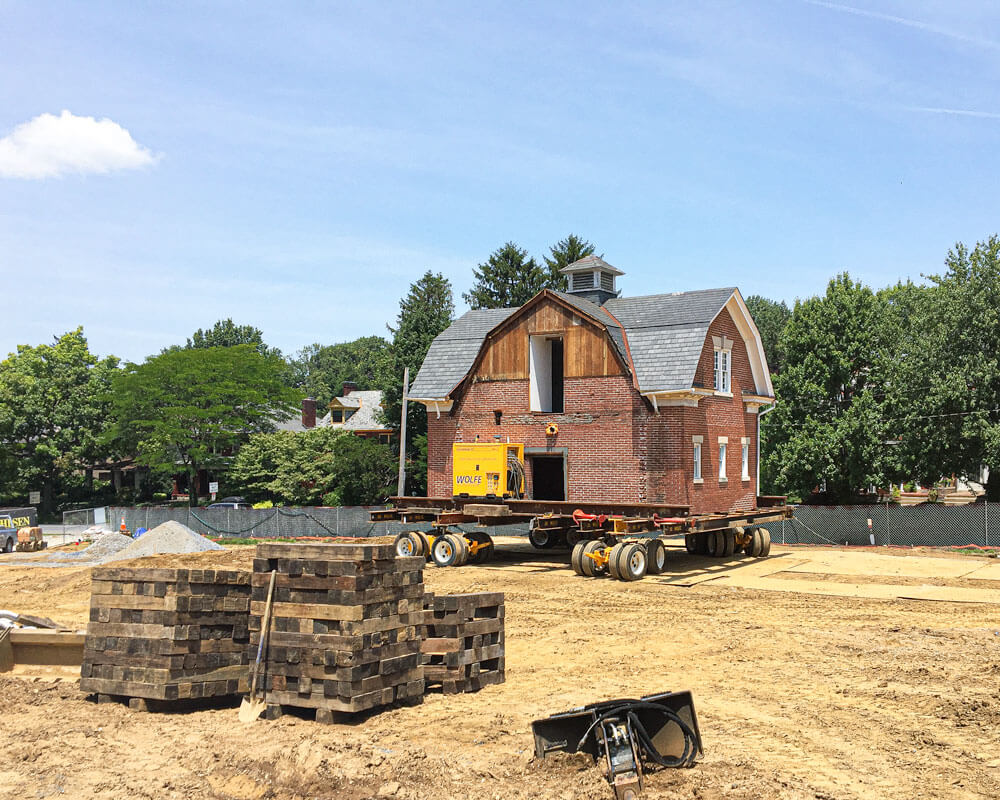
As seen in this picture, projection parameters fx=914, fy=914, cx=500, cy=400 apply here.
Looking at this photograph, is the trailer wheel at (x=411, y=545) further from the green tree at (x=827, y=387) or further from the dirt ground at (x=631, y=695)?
the green tree at (x=827, y=387)

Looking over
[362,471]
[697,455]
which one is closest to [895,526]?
[697,455]

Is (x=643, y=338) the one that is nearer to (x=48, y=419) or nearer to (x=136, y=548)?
(x=136, y=548)

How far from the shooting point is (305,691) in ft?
32.8

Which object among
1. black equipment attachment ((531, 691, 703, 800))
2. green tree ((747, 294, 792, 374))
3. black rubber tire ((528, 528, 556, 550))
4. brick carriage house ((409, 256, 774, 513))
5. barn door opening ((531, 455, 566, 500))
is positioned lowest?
black equipment attachment ((531, 691, 703, 800))

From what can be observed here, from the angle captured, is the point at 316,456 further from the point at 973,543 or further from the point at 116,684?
the point at 116,684

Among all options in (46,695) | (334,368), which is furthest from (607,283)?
(334,368)

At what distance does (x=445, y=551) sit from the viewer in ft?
89.1

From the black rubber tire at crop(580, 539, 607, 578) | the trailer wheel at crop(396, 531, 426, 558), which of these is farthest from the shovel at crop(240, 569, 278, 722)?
the trailer wheel at crop(396, 531, 426, 558)

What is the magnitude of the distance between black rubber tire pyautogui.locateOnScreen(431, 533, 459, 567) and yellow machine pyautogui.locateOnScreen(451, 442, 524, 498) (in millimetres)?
1384

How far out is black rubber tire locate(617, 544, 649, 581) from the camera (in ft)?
75.6

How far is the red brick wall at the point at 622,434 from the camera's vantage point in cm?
2730

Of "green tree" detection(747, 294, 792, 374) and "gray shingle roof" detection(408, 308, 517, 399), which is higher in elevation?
"green tree" detection(747, 294, 792, 374)

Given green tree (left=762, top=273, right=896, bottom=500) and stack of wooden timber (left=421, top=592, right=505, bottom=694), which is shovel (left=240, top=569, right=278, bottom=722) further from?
green tree (left=762, top=273, right=896, bottom=500)

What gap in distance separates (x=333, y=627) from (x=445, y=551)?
17315mm
